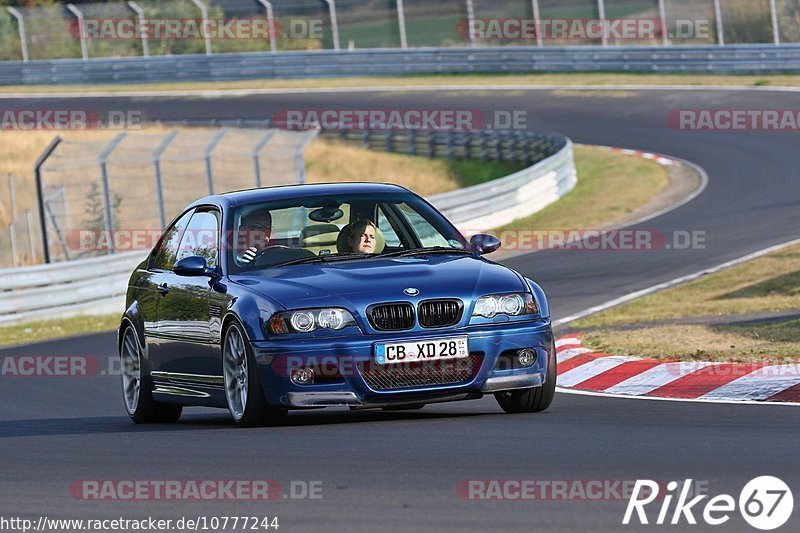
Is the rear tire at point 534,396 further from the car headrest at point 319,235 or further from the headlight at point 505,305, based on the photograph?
the car headrest at point 319,235

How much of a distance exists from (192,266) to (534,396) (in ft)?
7.18

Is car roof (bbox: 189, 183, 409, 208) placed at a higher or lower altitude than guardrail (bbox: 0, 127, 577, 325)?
higher

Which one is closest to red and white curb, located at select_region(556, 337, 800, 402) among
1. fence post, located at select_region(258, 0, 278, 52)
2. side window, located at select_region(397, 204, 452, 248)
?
side window, located at select_region(397, 204, 452, 248)

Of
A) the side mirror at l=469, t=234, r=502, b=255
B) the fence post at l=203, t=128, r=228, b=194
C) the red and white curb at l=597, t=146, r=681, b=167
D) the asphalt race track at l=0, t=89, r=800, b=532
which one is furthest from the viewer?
the red and white curb at l=597, t=146, r=681, b=167

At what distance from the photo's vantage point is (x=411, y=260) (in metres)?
8.97

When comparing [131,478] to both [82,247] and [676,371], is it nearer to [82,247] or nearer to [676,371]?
[676,371]

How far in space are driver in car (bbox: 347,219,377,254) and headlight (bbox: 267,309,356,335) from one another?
1.03 m

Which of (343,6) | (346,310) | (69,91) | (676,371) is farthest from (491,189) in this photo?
(69,91)

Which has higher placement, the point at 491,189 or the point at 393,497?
the point at 393,497

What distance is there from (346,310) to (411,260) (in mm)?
866

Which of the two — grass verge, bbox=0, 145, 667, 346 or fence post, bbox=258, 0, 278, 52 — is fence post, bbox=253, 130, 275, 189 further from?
fence post, bbox=258, 0, 278, 52

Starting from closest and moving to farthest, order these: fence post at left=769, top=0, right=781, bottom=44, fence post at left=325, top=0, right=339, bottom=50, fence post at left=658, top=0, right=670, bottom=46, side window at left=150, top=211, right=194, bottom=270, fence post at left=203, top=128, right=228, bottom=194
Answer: side window at left=150, top=211, right=194, bottom=270 < fence post at left=203, top=128, right=228, bottom=194 < fence post at left=769, top=0, right=781, bottom=44 < fence post at left=658, top=0, right=670, bottom=46 < fence post at left=325, top=0, right=339, bottom=50

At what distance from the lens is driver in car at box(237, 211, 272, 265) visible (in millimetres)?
9234

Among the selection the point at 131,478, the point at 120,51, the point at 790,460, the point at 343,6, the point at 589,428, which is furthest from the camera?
the point at 120,51
